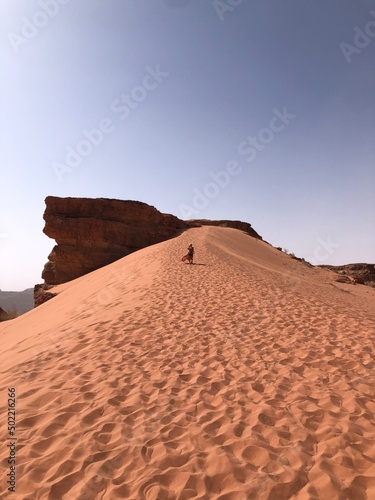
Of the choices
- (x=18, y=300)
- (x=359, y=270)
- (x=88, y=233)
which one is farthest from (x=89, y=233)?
(x=18, y=300)

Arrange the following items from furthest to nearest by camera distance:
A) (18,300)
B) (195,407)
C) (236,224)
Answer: (18,300) → (236,224) → (195,407)

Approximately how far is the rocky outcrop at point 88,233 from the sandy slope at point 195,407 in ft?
53.8

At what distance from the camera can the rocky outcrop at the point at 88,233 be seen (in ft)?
77.3

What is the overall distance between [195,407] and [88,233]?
21383mm

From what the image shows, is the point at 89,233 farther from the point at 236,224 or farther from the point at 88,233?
the point at 236,224

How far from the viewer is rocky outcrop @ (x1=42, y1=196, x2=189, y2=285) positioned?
2356cm

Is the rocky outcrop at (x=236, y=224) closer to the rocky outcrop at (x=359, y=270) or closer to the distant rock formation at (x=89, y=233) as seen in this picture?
→ the rocky outcrop at (x=359, y=270)

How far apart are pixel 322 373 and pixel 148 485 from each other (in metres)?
3.39

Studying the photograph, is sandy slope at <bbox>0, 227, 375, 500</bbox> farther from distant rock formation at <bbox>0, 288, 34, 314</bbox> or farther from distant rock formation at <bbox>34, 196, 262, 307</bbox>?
distant rock formation at <bbox>0, 288, 34, 314</bbox>

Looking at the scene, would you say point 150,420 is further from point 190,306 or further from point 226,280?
point 226,280

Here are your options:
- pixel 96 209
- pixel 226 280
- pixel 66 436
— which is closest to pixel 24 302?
pixel 96 209

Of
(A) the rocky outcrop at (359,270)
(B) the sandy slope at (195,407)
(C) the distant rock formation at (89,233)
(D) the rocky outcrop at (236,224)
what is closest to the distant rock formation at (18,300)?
(D) the rocky outcrop at (236,224)

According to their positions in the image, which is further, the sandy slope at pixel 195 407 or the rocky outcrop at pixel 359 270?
the rocky outcrop at pixel 359 270

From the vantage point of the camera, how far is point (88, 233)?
23547 mm
